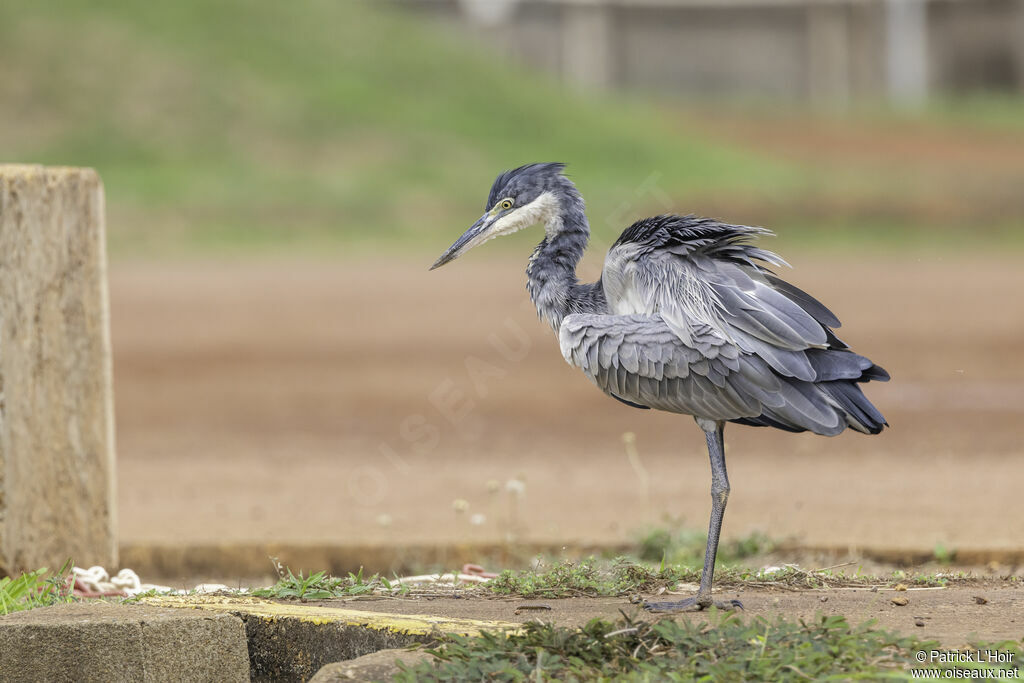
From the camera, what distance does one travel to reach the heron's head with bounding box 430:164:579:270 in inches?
185

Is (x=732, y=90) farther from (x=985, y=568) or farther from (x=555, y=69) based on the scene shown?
(x=985, y=568)

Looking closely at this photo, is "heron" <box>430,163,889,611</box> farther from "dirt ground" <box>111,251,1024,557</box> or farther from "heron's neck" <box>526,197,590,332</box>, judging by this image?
"dirt ground" <box>111,251,1024,557</box>

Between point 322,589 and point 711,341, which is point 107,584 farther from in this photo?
point 711,341

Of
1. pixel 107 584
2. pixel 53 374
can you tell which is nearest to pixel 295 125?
pixel 53 374

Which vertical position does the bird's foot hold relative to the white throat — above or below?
below

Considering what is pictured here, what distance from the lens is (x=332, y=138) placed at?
1026 inches

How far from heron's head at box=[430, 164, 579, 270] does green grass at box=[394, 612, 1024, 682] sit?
5.08 feet

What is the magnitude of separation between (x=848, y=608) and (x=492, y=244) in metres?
17.2

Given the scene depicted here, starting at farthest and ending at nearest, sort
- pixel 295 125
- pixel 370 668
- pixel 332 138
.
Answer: pixel 295 125 → pixel 332 138 → pixel 370 668

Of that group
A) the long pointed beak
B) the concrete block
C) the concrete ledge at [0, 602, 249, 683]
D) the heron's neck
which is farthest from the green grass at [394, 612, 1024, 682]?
the concrete block

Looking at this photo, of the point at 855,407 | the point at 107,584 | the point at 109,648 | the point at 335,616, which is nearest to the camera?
the point at 109,648

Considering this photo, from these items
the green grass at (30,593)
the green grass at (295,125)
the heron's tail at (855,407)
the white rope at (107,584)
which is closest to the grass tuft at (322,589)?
the white rope at (107,584)

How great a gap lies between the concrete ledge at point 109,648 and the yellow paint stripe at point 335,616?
282 mm

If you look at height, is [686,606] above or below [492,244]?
below
